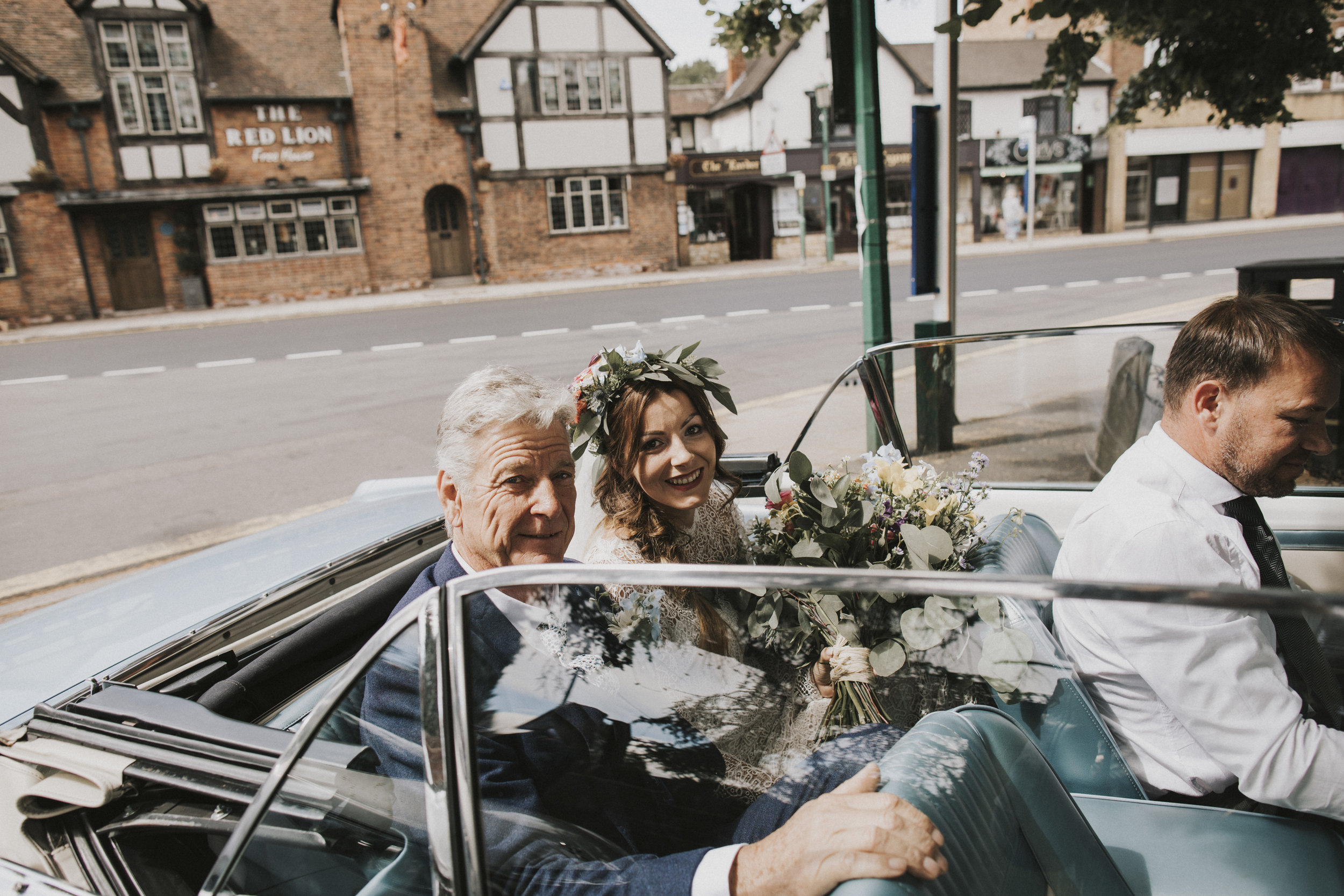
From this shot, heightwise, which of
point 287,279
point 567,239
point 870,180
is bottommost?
point 287,279

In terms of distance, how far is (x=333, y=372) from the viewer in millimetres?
12094

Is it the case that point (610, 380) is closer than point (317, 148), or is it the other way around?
point (610, 380)

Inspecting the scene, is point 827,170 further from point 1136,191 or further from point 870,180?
point 870,180

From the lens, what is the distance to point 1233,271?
1661cm

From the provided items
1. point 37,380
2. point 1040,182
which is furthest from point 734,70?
point 37,380

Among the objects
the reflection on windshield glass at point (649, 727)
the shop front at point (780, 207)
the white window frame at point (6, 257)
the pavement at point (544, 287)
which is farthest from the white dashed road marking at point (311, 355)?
the shop front at point (780, 207)

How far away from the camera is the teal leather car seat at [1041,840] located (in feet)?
3.97

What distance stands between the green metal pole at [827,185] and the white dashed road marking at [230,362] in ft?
42.9

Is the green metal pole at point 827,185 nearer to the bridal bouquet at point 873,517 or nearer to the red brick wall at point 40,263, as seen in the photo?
the red brick wall at point 40,263

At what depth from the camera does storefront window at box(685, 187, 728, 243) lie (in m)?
30.1

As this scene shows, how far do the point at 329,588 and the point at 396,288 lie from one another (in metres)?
24.9

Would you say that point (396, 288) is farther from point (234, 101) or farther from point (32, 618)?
point (32, 618)

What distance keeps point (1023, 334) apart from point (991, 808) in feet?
7.37

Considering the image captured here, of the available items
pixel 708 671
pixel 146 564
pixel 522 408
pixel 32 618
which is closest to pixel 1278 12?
pixel 522 408
